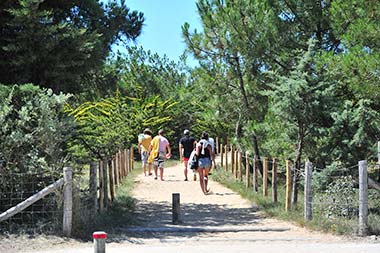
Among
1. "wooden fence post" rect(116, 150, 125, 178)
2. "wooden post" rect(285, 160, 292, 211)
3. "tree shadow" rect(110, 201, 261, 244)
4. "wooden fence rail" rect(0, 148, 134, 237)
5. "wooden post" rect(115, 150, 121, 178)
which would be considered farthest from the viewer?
"wooden fence post" rect(116, 150, 125, 178)

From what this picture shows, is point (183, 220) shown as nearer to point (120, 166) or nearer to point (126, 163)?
point (120, 166)

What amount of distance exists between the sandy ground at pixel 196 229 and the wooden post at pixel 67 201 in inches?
11.7

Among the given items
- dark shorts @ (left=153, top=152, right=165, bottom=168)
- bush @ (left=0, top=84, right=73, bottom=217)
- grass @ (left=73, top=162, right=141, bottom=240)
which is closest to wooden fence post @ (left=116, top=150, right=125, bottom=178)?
dark shorts @ (left=153, top=152, right=165, bottom=168)

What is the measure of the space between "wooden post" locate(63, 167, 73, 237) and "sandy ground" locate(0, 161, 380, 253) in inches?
11.7

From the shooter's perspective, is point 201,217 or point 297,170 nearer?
point 201,217

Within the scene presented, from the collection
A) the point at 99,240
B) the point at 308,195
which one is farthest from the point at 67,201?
the point at 308,195

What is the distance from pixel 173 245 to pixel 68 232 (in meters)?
1.87

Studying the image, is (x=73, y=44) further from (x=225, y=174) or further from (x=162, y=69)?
(x=162, y=69)

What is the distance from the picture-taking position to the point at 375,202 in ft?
42.8

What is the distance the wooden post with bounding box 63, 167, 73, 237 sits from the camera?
32.1 ft

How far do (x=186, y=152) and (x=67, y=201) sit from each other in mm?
8745

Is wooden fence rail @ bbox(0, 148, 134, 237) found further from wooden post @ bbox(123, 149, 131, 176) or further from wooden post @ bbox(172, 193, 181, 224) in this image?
wooden post @ bbox(123, 149, 131, 176)

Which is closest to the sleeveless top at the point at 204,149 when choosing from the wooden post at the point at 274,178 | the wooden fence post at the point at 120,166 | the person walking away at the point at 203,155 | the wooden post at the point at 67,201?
the person walking away at the point at 203,155

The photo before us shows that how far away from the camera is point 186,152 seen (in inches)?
720
